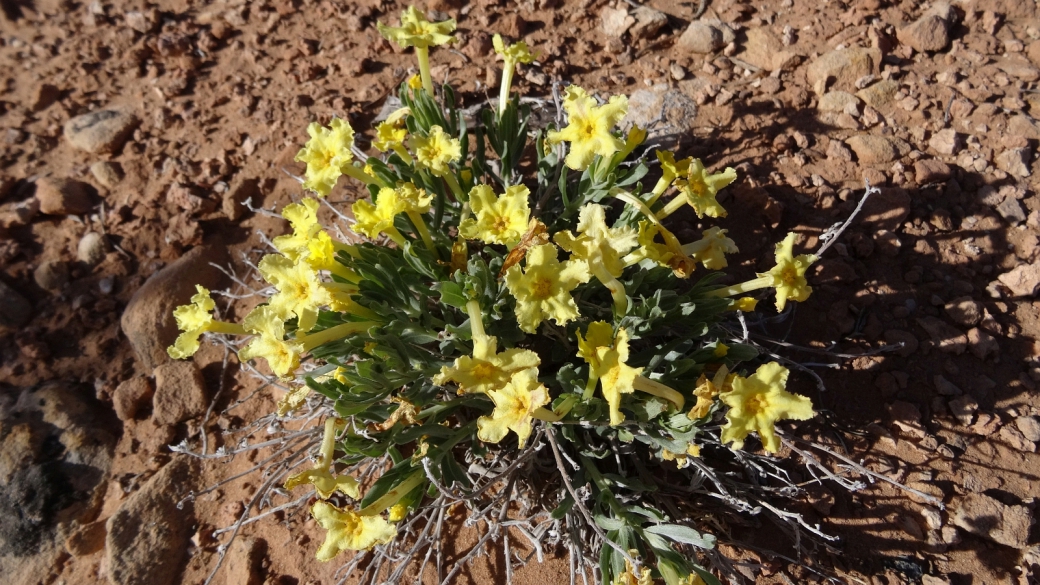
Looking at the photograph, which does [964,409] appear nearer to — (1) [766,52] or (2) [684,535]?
(2) [684,535]

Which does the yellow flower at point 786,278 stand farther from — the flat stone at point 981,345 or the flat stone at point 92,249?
the flat stone at point 92,249

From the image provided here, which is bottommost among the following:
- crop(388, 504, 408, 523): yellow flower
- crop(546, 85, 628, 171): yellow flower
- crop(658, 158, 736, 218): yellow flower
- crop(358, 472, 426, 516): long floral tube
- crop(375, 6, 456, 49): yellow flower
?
crop(388, 504, 408, 523): yellow flower

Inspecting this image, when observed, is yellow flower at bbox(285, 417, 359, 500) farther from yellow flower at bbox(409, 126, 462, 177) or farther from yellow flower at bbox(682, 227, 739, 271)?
yellow flower at bbox(682, 227, 739, 271)

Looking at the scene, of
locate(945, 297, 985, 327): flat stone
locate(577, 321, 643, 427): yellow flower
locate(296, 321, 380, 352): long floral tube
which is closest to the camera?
locate(577, 321, 643, 427): yellow flower

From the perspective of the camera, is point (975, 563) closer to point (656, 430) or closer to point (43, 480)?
point (656, 430)

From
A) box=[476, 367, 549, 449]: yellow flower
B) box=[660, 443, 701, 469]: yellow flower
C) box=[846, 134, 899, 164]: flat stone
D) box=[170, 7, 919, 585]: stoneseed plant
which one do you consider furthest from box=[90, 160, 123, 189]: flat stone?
box=[846, 134, 899, 164]: flat stone

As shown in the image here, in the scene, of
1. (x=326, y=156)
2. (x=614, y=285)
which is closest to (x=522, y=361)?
(x=614, y=285)
